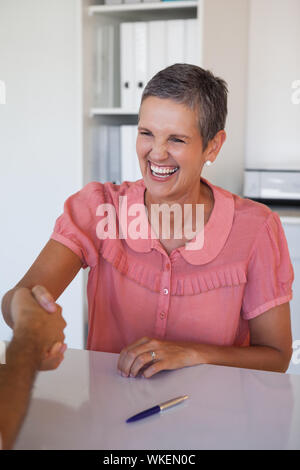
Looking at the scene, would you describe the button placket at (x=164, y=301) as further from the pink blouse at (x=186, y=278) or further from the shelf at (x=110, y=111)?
the shelf at (x=110, y=111)

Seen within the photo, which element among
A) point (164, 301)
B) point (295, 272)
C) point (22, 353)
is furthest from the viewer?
point (295, 272)

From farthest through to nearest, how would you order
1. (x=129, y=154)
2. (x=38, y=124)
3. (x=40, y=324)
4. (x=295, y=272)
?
1. (x=38, y=124)
2. (x=129, y=154)
3. (x=295, y=272)
4. (x=40, y=324)

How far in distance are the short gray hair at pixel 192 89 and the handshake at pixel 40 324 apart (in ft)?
1.68

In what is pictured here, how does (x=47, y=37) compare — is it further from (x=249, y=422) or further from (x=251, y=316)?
(x=249, y=422)

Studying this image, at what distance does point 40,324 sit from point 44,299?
5cm

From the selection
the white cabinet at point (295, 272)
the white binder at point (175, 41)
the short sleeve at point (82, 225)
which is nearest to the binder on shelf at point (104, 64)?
the white binder at point (175, 41)

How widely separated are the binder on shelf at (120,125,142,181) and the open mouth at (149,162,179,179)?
1.22 m

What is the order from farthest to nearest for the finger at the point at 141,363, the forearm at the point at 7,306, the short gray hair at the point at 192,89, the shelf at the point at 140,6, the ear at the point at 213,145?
1. the shelf at the point at 140,6
2. the ear at the point at 213,145
3. the short gray hair at the point at 192,89
4. the forearm at the point at 7,306
5. the finger at the point at 141,363

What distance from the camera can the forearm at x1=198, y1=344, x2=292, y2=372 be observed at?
1130 millimetres

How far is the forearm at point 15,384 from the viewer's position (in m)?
0.75

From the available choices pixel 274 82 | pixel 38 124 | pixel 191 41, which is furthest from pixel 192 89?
pixel 274 82

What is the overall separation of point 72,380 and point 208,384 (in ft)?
0.75

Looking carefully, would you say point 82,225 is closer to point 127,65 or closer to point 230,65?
point 127,65

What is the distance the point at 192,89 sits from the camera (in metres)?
1.23
